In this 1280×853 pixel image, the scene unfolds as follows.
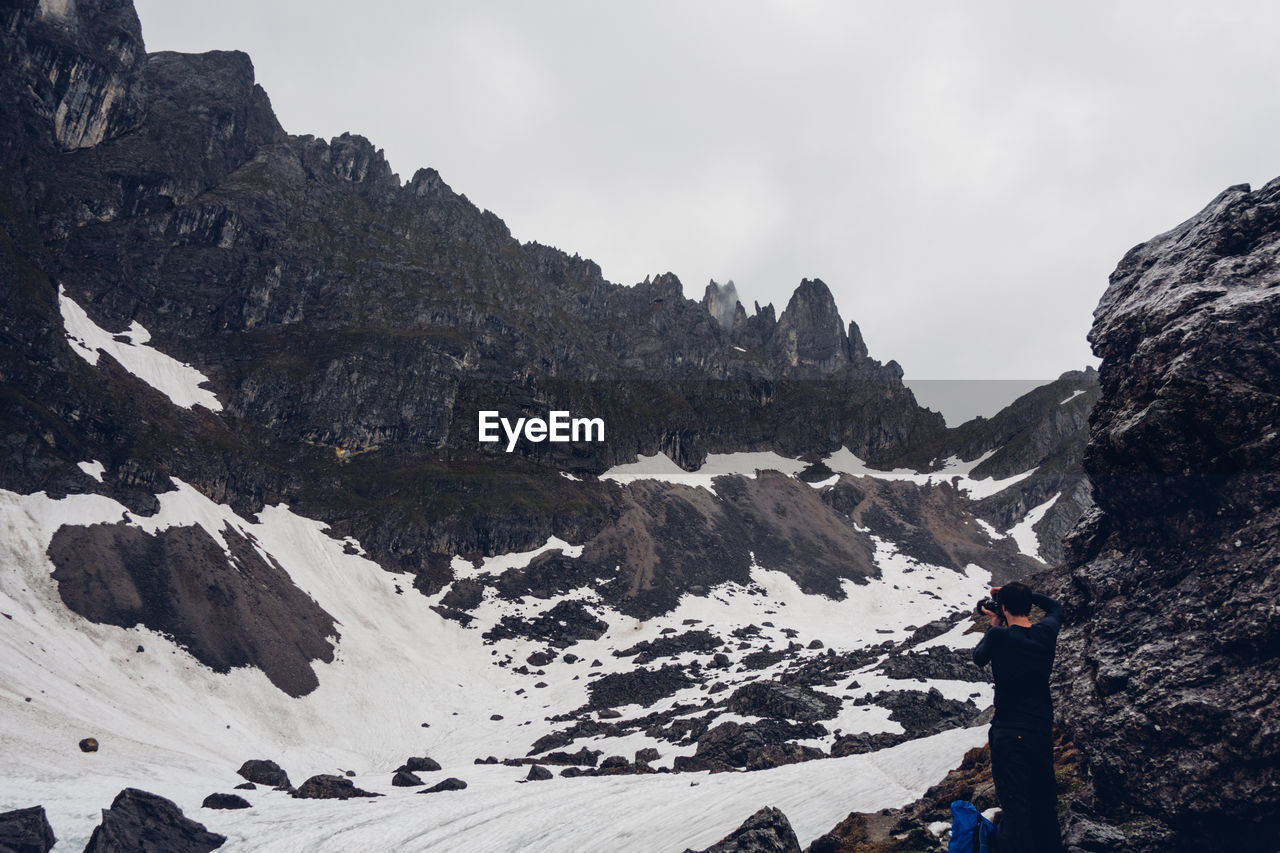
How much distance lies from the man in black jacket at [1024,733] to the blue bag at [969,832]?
0.25m

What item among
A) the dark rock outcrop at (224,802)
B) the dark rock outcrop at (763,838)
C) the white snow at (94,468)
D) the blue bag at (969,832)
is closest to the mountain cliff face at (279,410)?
the white snow at (94,468)

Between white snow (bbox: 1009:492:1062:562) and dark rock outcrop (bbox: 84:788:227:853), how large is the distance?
163968mm

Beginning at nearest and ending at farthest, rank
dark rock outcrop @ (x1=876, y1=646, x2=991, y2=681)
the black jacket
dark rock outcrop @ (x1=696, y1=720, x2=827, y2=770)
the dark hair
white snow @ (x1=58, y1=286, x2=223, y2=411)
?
1. the black jacket
2. the dark hair
3. dark rock outcrop @ (x1=696, y1=720, x2=827, y2=770)
4. dark rock outcrop @ (x1=876, y1=646, x2=991, y2=681)
5. white snow @ (x1=58, y1=286, x2=223, y2=411)

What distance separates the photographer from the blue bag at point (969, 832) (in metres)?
10.4

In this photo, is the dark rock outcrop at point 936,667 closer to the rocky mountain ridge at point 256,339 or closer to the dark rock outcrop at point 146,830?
the dark rock outcrop at point 146,830

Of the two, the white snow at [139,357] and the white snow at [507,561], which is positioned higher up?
the white snow at [139,357]

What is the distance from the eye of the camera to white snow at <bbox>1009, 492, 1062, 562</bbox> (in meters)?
159

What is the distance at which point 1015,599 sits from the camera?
36.8 ft

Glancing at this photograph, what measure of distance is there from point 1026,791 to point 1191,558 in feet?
25.7

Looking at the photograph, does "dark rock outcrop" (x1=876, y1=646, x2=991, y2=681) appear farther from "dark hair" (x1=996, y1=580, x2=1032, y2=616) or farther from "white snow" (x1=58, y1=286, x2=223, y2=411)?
"white snow" (x1=58, y1=286, x2=223, y2=411)

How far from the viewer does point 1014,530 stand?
6678 inches

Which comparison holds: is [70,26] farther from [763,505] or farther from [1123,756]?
[1123,756]

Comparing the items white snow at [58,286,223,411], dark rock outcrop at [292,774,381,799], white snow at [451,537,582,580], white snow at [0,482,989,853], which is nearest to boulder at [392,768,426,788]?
white snow at [0,482,989,853]

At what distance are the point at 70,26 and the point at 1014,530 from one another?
244104 mm
